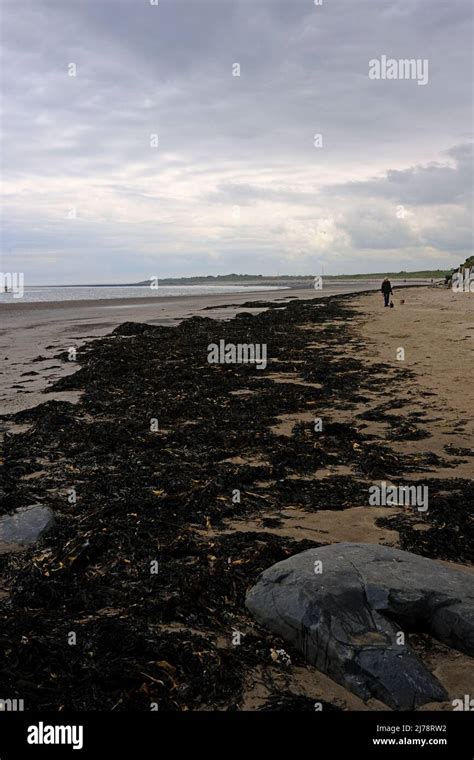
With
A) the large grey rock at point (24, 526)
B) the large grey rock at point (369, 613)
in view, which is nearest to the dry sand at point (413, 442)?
the large grey rock at point (369, 613)

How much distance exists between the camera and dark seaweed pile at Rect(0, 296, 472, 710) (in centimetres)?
A: 371

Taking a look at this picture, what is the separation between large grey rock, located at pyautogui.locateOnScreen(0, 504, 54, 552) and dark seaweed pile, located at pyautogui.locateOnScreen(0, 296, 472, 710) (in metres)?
0.16

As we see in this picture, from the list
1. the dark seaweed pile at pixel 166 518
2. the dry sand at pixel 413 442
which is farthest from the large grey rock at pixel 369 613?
the dark seaweed pile at pixel 166 518

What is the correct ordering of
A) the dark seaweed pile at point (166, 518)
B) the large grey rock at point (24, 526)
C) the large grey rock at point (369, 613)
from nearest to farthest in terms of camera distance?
the large grey rock at point (369, 613), the dark seaweed pile at point (166, 518), the large grey rock at point (24, 526)

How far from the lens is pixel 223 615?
14.1 feet

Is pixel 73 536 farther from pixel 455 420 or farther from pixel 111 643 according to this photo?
pixel 455 420

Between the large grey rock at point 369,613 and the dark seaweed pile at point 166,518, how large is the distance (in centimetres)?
26

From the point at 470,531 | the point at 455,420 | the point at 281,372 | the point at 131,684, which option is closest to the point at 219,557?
the point at 131,684

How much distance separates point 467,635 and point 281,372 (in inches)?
416

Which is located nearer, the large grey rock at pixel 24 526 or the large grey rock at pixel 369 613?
the large grey rock at pixel 369 613

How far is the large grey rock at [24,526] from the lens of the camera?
18.2 ft

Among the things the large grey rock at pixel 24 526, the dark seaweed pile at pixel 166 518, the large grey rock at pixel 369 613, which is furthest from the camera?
the large grey rock at pixel 24 526

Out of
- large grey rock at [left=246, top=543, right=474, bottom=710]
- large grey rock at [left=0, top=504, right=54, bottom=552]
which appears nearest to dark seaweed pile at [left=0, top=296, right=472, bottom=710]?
large grey rock at [left=0, top=504, right=54, bottom=552]

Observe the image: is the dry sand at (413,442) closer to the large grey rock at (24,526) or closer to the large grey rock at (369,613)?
the large grey rock at (369,613)
